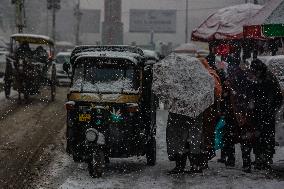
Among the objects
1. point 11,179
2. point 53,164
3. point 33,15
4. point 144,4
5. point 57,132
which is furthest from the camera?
point 144,4

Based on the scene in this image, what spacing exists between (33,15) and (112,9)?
464 inches

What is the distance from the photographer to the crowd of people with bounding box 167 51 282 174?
1010 cm

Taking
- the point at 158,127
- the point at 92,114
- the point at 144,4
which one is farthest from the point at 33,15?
the point at 92,114

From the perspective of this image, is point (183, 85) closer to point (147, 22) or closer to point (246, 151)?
point (246, 151)

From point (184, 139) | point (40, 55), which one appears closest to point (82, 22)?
point (40, 55)

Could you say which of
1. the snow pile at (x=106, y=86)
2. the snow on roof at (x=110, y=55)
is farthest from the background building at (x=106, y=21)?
the snow pile at (x=106, y=86)

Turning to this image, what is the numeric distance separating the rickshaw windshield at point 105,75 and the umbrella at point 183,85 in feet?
1.67

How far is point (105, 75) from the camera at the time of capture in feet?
34.6

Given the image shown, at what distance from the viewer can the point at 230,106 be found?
34.4 feet

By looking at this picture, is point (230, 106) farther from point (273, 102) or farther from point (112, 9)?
point (112, 9)

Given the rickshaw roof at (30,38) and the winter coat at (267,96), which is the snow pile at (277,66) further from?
the rickshaw roof at (30,38)

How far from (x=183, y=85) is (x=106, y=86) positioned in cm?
128

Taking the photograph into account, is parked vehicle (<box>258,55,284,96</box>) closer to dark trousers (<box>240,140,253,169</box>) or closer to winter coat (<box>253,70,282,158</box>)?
winter coat (<box>253,70,282,158</box>)

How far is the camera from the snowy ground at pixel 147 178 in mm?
9336
